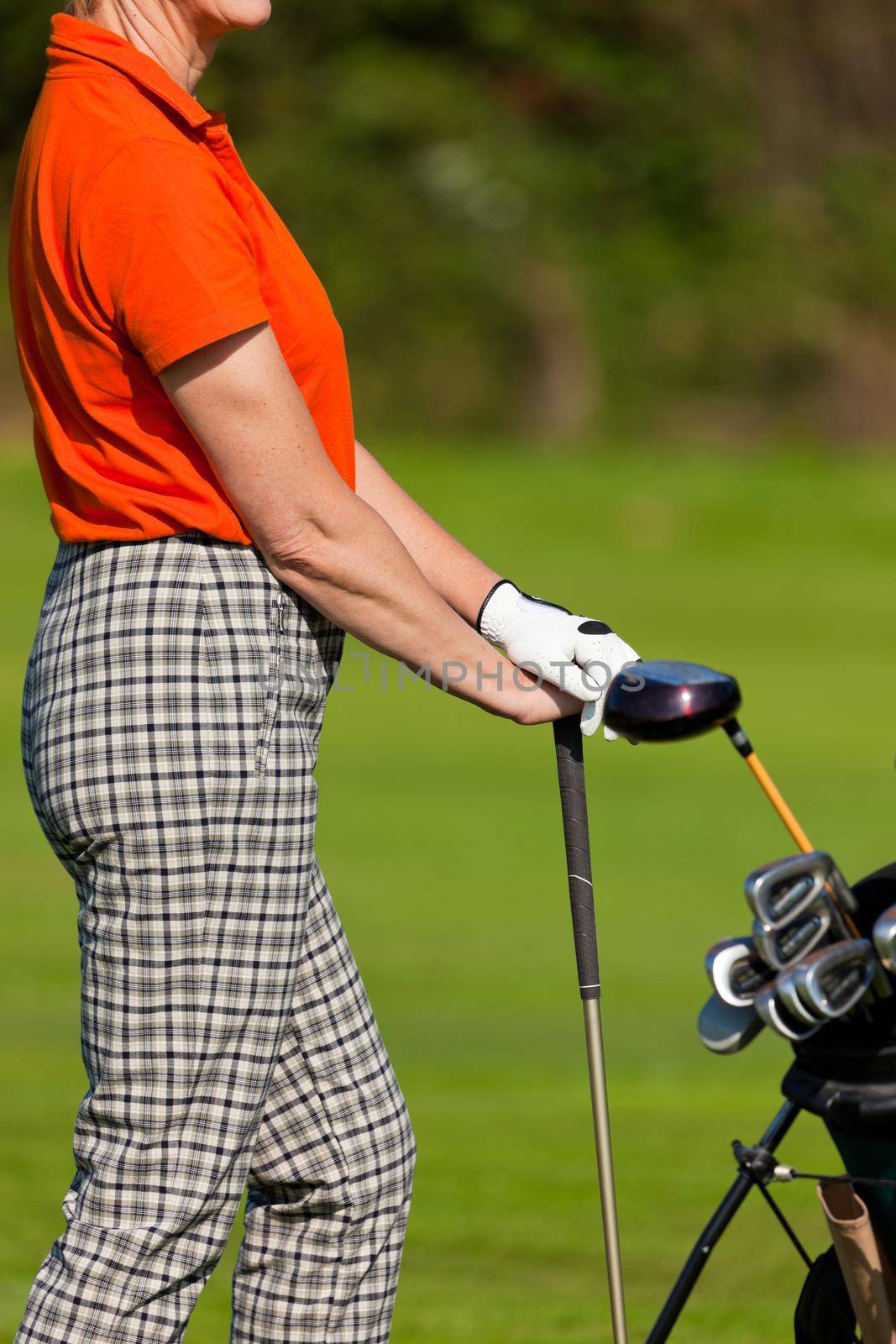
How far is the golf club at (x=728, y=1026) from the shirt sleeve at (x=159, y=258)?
2.75ft

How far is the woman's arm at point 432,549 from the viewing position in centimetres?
248

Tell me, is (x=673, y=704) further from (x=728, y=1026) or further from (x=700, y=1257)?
(x=700, y=1257)

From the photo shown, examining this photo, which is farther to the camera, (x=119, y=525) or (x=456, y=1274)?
(x=456, y=1274)

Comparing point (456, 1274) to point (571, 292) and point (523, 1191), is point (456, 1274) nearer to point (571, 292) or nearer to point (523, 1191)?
point (523, 1191)

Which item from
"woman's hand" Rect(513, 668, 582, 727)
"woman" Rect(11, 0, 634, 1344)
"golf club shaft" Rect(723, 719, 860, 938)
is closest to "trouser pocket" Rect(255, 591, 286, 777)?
"woman" Rect(11, 0, 634, 1344)

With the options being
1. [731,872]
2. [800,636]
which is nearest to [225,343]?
[731,872]

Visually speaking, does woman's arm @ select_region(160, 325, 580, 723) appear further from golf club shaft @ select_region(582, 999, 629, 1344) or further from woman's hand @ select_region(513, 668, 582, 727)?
golf club shaft @ select_region(582, 999, 629, 1344)

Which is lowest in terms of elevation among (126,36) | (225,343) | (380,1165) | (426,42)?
(380,1165)

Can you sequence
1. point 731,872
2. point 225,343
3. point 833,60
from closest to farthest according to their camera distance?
point 225,343 → point 731,872 → point 833,60

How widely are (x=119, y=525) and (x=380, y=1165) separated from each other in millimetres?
798

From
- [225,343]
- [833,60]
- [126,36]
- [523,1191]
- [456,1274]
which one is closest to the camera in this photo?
[225,343]

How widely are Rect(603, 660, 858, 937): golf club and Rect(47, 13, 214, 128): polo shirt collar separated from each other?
0.76m

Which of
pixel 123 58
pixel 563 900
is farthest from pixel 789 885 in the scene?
pixel 563 900

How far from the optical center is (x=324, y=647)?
87.2 inches
